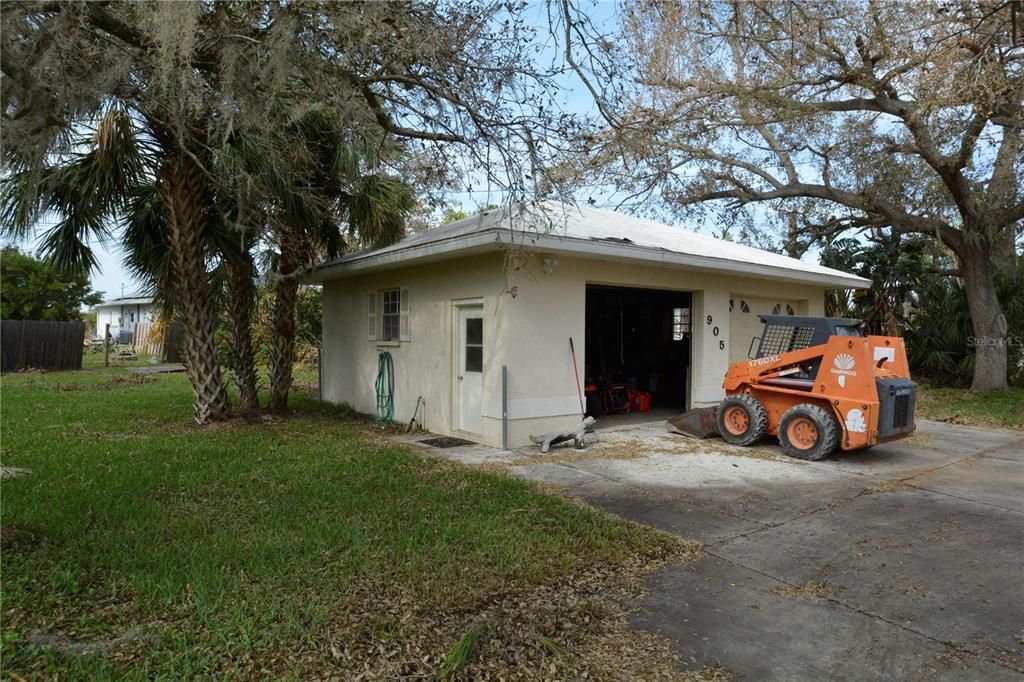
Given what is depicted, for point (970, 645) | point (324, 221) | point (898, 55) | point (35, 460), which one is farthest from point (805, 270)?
point (35, 460)

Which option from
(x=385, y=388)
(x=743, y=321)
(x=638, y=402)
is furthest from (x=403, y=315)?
(x=743, y=321)

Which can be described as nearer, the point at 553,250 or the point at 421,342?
the point at 553,250

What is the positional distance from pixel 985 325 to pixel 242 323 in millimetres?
15617

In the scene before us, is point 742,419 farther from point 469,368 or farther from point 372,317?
point 372,317

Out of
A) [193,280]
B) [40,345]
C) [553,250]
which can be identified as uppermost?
[553,250]

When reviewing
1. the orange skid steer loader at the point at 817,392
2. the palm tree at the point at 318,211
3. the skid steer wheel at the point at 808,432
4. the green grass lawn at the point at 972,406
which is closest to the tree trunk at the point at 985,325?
the green grass lawn at the point at 972,406

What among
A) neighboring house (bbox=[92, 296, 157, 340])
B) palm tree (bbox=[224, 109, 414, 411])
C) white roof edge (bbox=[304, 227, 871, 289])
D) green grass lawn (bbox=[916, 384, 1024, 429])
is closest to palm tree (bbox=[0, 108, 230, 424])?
palm tree (bbox=[224, 109, 414, 411])

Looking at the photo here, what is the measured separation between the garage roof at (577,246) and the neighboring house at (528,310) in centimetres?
3

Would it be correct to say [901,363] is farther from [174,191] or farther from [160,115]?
[174,191]

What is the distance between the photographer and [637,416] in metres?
12.3

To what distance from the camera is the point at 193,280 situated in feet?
33.2

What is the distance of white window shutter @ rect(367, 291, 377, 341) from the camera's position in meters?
12.1

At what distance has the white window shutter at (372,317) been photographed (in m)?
12.1

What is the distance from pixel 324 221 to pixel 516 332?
195 inches
